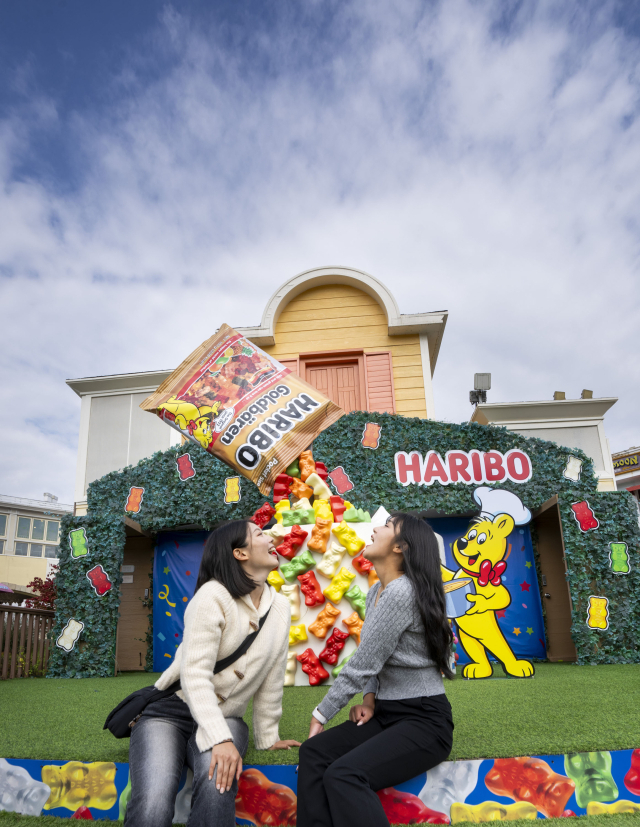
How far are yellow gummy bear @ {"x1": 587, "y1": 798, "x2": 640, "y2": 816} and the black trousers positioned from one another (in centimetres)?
65

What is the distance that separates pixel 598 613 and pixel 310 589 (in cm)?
372

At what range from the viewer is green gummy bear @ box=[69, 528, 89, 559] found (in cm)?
707

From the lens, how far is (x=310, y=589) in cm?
509

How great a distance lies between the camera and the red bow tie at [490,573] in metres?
5.45

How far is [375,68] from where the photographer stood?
21.6 ft

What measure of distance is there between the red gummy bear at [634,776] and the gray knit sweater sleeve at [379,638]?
107cm

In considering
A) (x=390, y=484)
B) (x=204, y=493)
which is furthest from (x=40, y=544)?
(x=390, y=484)

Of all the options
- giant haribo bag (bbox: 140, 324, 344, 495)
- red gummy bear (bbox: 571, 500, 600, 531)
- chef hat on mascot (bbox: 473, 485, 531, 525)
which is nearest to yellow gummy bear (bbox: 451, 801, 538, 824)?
giant haribo bag (bbox: 140, 324, 344, 495)

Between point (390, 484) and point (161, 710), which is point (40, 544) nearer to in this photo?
point (390, 484)

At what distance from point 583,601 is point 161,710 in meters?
5.88

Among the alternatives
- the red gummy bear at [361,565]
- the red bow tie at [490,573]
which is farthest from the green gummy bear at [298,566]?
the red bow tie at [490,573]

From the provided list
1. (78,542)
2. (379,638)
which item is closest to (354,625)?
(379,638)

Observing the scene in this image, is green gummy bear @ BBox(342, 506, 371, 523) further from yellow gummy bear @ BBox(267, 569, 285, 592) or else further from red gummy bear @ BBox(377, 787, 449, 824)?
red gummy bear @ BBox(377, 787, 449, 824)

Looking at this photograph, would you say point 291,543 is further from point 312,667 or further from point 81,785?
point 81,785
